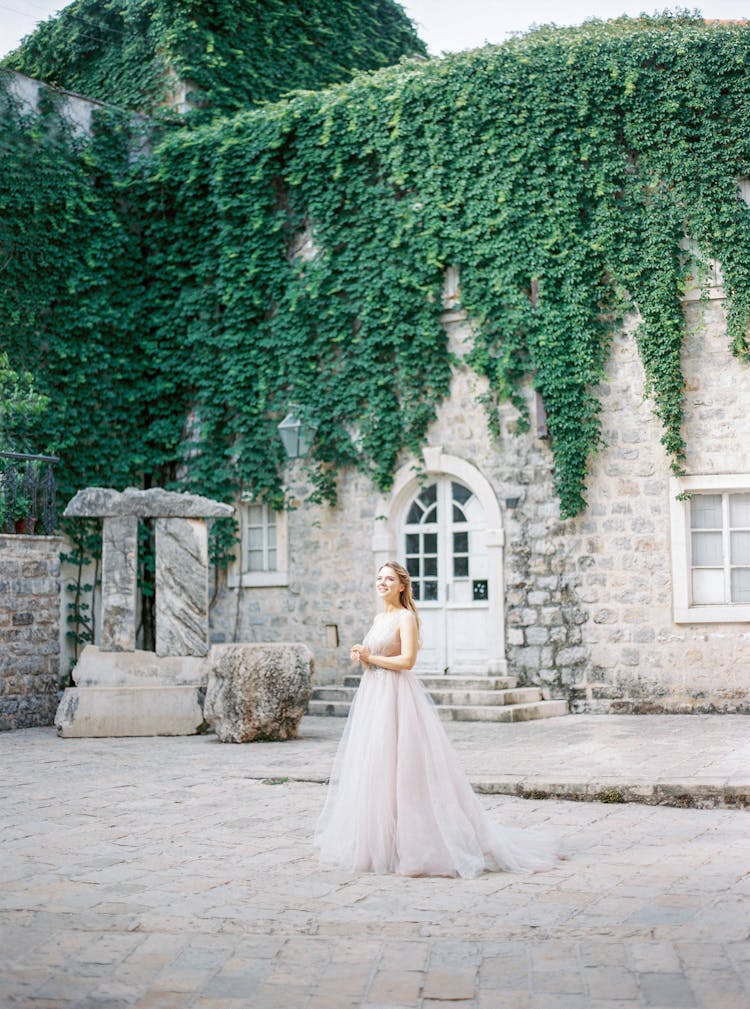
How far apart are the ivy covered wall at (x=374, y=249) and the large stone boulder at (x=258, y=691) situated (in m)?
4.00

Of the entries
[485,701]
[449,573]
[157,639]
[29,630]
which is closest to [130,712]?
[157,639]

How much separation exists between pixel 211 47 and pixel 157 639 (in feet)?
29.0

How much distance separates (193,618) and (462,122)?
642 centimetres

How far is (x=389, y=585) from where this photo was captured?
251 inches

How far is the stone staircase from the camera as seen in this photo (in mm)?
12680

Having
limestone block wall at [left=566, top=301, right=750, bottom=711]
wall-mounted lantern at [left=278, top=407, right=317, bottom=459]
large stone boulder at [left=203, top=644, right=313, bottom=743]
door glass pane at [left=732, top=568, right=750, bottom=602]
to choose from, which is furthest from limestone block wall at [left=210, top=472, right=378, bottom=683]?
door glass pane at [left=732, top=568, right=750, bottom=602]

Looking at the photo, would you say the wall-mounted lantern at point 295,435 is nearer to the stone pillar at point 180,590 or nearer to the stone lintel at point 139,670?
the stone pillar at point 180,590

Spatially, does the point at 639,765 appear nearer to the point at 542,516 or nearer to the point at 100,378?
the point at 542,516

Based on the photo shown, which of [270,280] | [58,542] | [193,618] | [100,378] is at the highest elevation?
[270,280]

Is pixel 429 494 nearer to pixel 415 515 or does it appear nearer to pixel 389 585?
pixel 415 515

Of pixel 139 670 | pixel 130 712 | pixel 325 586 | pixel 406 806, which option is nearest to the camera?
pixel 406 806

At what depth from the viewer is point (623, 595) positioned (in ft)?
43.4

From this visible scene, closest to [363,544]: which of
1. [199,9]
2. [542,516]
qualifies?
[542,516]

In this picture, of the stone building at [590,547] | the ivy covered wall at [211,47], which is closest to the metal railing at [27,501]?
the stone building at [590,547]
